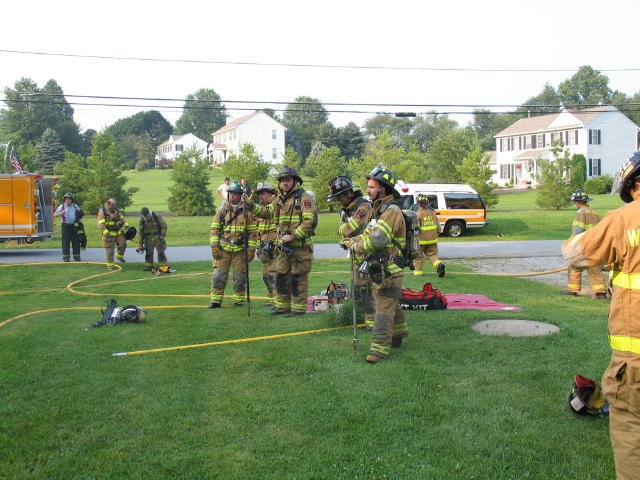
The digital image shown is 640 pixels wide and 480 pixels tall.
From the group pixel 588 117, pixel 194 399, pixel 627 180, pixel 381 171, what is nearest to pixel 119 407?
pixel 194 399

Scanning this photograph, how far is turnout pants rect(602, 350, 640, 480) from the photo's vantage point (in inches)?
125

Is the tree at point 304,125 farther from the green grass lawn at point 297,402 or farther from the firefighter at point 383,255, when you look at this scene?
the firefighter at point 383,255

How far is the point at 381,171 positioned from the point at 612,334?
3.68 metres

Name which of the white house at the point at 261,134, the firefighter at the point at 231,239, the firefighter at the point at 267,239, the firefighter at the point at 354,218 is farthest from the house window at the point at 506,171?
the firefighter at the point at 354,218

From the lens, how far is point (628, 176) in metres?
3.43

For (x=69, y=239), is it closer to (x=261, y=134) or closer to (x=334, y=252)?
(x=334, y=252)

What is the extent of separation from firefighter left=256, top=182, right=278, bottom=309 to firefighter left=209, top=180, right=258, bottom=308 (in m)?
0.17

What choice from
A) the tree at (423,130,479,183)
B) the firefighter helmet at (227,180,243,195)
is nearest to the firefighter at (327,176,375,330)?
the firefighter helmet at (227,180,243,195)

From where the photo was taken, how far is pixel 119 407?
211 inches

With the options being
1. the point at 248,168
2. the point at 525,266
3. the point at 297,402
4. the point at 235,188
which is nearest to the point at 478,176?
the point at 248,168

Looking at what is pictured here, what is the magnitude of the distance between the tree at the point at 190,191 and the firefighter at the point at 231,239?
27.3m

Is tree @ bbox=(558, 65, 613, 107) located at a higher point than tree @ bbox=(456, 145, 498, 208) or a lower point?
higher

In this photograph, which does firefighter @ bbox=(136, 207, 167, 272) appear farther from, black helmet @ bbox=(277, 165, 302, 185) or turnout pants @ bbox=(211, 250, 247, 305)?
black helmet @ bbox=(277, 165, 302, 185)

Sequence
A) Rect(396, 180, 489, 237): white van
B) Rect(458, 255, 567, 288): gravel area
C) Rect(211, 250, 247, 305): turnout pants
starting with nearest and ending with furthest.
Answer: Rect(211, 250, 247, 305): turnout pants, Rect(458, 255, 567, 288): gravel area, Rect(396, 180, 489, 237): white van
